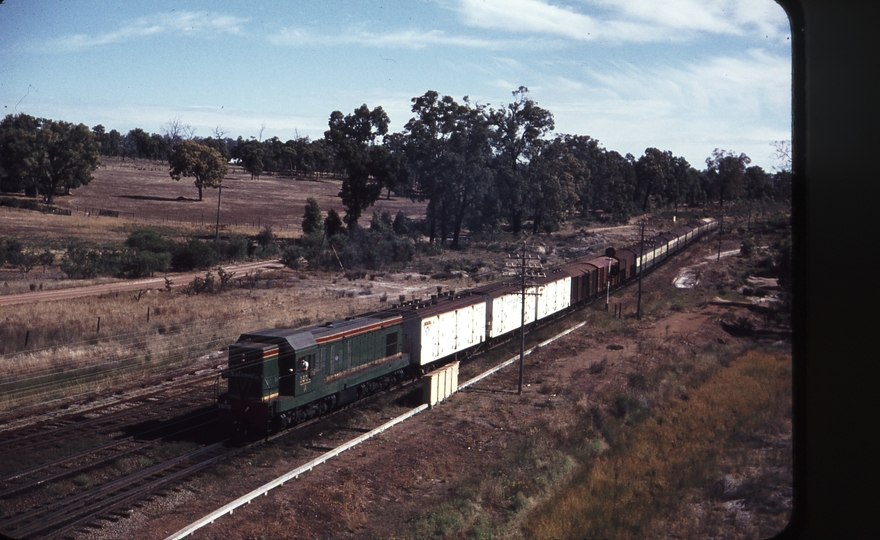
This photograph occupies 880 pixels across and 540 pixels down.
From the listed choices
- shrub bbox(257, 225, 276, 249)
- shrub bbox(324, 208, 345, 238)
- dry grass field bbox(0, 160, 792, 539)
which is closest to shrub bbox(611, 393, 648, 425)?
dry grass field bbox(0, 160, 792, 539)

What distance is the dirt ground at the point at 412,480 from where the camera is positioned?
12.8 meters

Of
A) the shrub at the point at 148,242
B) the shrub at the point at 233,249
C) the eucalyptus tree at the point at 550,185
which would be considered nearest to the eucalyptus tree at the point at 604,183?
the eucalyptus tree at the point at 550,185

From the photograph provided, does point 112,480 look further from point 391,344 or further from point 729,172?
point 729,172

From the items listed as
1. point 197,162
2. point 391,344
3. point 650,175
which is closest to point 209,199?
point 197,162

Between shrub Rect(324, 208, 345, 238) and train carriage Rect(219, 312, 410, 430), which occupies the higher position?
shrub Rect(324, 208, 345, 238)

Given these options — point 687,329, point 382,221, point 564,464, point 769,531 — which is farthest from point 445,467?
point 382,221

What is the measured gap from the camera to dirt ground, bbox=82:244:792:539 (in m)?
12.8

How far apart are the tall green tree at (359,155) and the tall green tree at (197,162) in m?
19.3

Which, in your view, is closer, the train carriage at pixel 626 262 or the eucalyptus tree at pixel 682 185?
the train carriage at pixel 626 262

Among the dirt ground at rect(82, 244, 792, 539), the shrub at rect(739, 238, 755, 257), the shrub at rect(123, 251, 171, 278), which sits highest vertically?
the shrub at rect(739, 238, 755, 257)

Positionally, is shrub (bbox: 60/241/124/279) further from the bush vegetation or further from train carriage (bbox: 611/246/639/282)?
train carriage (bbox: 611/246/639/282)

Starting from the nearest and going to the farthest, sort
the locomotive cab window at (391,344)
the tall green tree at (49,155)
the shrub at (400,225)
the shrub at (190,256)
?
1. the locomotive cab window at (391,344)
2. the shrub at (190,256)
3. the tall green tree at (49,155)
4. the shrub at (400,225)

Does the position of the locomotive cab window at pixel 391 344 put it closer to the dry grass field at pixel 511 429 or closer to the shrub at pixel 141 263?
the dry grass field at pixel 511 429

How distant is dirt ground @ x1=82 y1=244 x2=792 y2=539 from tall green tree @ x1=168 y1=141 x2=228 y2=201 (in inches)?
2424
